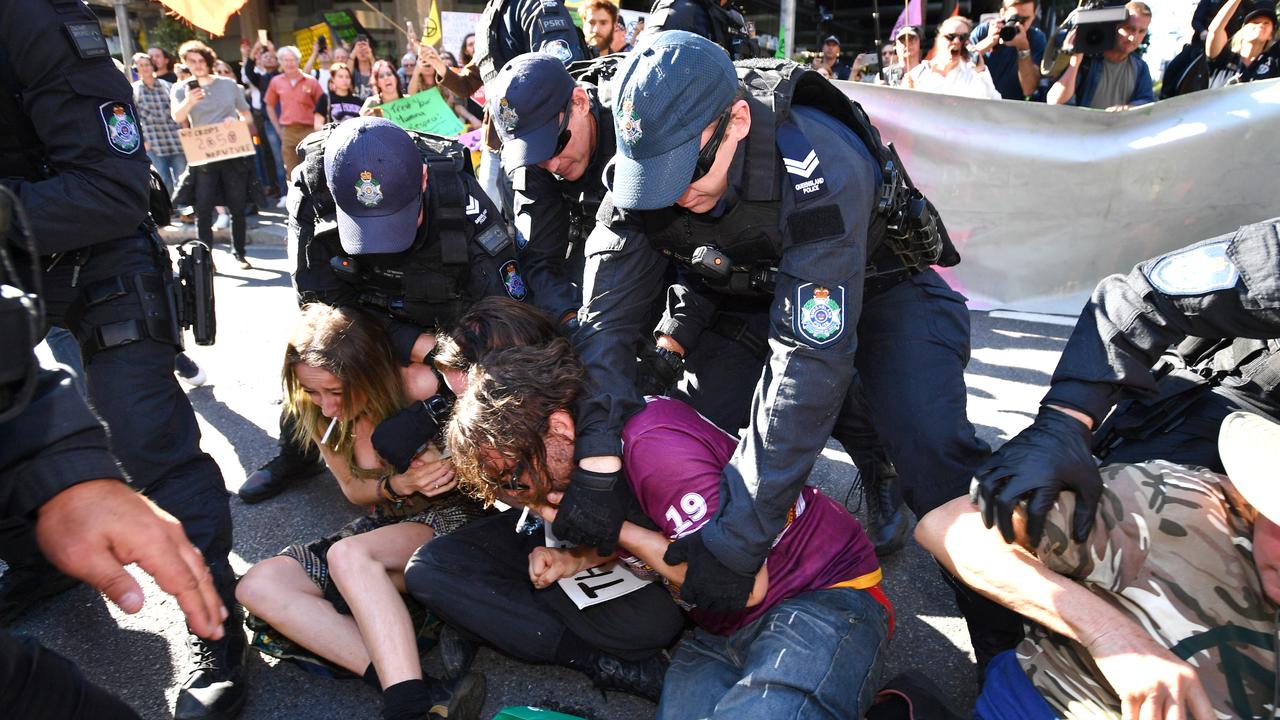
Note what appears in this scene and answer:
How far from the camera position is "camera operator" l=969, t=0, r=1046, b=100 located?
4.93 metres

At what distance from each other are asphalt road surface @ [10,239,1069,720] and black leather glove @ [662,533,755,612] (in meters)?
0.52

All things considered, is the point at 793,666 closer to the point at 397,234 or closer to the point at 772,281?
the point at 772,281

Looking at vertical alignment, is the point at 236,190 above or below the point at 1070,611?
below

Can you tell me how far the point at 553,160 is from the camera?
2.39 metres

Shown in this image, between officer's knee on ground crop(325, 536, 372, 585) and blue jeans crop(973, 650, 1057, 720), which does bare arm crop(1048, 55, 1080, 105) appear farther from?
officer's knee on ground crop(325, 536, 372, 585)

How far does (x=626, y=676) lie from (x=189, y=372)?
9.41 ft

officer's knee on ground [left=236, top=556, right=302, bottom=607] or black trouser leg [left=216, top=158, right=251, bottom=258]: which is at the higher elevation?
officer's knee on ground [left=236, top=556, right=302, bottom=607]

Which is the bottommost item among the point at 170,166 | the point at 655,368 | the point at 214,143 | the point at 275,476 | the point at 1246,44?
the point at 170,166

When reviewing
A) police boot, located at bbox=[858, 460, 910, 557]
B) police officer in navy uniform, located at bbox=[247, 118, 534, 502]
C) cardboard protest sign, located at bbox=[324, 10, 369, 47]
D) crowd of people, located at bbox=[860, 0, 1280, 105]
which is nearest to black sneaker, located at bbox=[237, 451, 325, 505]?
police officer in navy uniform, located at bbox=[247, 118, 534, 502]

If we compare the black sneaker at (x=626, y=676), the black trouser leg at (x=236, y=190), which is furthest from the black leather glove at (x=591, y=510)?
the black trouser leg at (x=236, y=190)

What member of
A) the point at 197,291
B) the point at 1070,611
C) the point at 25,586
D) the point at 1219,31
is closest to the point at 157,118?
the point at 197,291

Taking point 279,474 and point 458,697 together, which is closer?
point 458,697

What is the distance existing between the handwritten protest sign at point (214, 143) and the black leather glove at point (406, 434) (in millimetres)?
4433

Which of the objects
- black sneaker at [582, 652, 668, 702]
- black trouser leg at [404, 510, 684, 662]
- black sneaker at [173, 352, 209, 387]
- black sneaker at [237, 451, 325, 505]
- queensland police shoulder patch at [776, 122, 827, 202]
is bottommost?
black sneaker at [173, 352, 209, 387]
